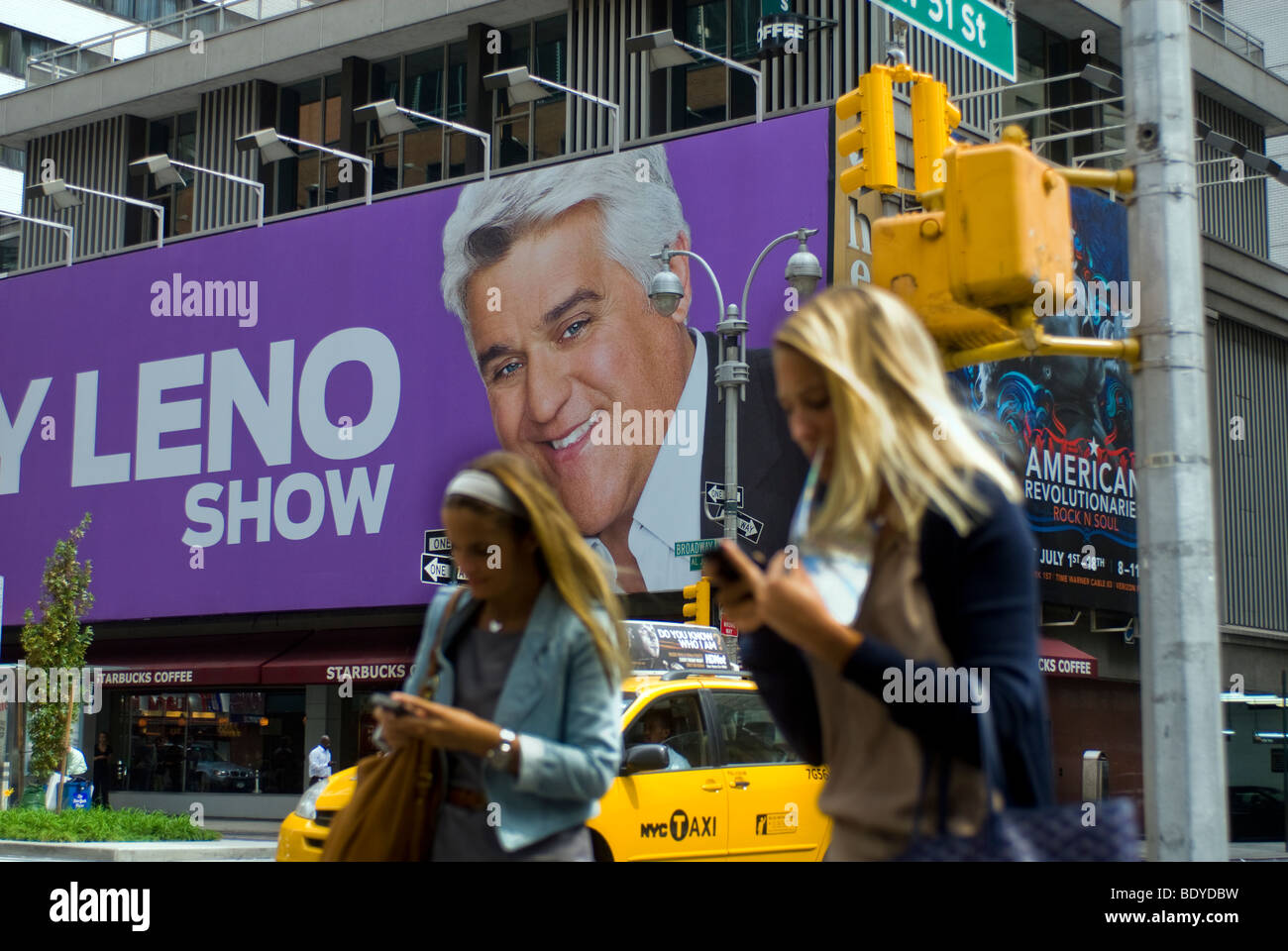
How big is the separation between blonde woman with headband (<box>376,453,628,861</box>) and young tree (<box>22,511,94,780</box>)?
64.3 feet

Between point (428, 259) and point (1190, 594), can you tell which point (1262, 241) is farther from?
point (1190, 594)

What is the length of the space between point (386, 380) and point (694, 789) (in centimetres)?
2190

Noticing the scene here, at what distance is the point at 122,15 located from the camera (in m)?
55.2

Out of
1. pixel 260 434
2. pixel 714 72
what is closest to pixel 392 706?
pixel 714 72

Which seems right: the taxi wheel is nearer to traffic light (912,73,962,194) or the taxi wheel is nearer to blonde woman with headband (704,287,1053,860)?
traffic light (912,73,962,194)

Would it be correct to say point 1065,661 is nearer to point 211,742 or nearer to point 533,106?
point 533,106

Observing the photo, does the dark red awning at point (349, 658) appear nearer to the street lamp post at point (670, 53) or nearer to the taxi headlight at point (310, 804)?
the street lamp post at point (670, 53)

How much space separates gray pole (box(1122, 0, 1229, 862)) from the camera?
496cm

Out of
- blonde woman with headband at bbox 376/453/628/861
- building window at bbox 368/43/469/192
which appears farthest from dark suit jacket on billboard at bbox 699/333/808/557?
blonde woman with headband at bbox 376/453/628/861

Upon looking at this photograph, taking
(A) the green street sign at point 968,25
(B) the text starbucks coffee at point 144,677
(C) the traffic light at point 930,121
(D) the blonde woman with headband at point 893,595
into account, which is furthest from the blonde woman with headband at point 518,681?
(B) the text starbucks coffee at point 144,677

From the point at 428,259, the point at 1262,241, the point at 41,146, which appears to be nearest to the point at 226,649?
the point at 428,259

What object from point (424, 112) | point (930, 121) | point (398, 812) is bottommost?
point (398, 812)

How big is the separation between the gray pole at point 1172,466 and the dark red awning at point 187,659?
2796cm

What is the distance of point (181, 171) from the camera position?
38.1 m
